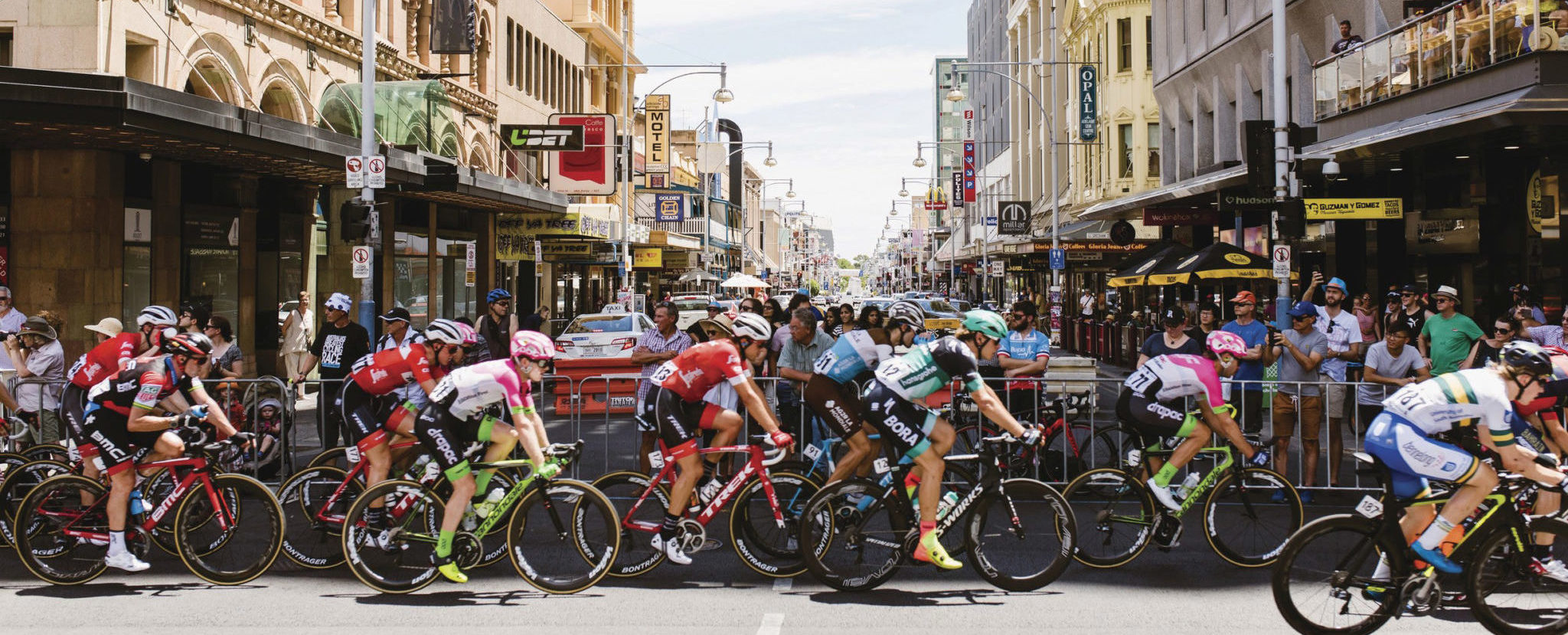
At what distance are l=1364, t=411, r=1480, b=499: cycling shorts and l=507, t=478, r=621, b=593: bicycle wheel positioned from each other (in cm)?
431

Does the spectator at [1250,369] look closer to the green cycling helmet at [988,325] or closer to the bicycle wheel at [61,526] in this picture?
the green cycling helmet at [988,325]

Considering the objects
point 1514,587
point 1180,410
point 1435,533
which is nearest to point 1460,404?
point 1435,533

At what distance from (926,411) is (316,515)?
3.98m

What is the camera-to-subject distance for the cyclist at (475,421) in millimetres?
7648

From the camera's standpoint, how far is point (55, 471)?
9000mm

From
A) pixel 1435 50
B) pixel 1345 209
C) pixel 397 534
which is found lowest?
pixel 397 534

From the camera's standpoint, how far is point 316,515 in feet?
27.2

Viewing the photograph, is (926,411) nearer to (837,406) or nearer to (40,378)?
(837,406)

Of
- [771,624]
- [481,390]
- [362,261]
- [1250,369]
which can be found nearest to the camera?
[771,624]

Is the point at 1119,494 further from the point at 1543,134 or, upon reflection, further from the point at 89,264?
the point at 89,264

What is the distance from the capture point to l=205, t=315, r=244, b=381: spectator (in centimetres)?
1220

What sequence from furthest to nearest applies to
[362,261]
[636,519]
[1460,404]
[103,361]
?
[362,261]
[103,361]
[636,519]
[1460,404]

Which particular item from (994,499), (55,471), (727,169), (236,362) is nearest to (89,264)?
(236,362)

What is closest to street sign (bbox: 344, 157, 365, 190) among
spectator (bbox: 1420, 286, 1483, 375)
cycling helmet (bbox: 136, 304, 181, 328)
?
cycling helmet (bbox: 136, 304, 181, 328)
